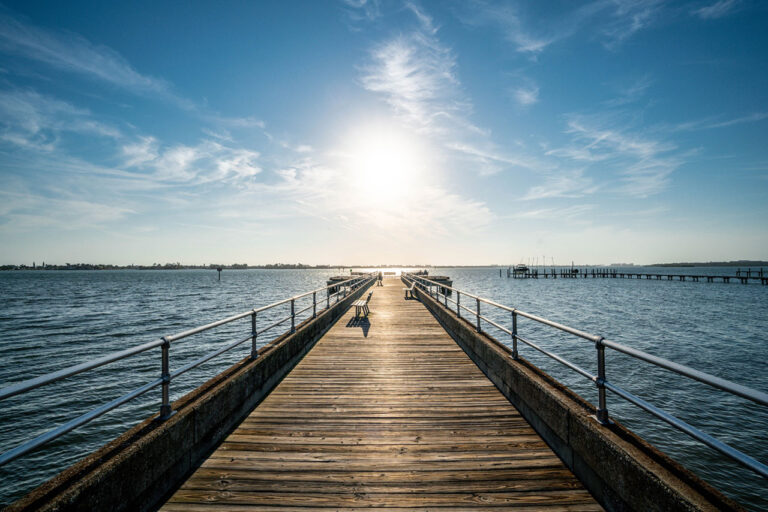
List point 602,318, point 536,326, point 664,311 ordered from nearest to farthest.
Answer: point 536,326, point 602,318, point 664,311

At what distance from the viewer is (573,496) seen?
3.19 meters

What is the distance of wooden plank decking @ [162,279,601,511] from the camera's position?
3.14 meters

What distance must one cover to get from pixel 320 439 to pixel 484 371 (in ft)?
12.1

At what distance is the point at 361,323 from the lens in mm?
12344

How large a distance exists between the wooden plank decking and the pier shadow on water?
4.90m

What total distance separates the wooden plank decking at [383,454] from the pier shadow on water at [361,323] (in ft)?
16.1

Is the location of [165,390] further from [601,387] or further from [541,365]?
[541,365]

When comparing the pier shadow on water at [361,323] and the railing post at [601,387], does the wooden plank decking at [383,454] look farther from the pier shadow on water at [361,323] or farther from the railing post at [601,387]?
the pier shadow on water at [361,323]

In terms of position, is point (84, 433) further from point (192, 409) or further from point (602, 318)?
point (602, 318)

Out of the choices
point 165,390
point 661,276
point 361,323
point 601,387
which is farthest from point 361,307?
point 661,276

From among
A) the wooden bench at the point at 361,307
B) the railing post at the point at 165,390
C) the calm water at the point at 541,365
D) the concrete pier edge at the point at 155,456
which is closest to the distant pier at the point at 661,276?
the calm water at the point at 541,365

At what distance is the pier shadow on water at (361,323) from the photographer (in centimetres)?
1160

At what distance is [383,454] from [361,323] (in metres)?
8.52

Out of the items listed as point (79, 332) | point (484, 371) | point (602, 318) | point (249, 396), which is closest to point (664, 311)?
point (602, 318)
